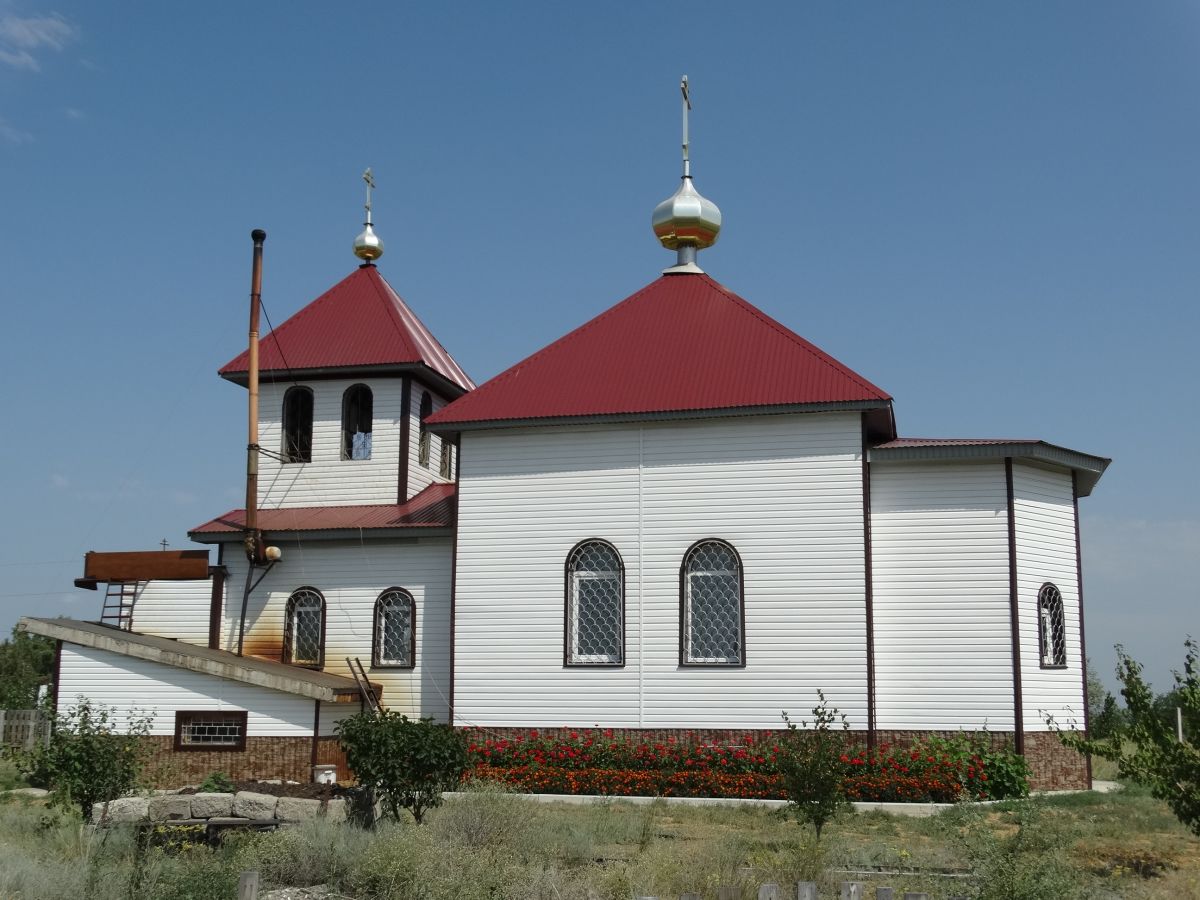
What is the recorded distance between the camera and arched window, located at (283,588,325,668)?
21.4 meters

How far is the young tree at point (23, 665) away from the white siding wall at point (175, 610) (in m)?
15.3

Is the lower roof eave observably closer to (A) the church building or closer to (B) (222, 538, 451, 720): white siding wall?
(A) the church building

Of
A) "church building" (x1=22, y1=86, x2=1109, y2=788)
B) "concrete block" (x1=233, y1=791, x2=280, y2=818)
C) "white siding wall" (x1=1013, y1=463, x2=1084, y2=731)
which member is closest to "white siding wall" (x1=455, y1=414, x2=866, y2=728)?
"church building" (x1=22, y1=86, x2=1109, y2=788)

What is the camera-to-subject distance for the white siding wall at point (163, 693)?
18.9 meters

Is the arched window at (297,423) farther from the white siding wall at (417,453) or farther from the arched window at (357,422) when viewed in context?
the white siding wall at (417,453)

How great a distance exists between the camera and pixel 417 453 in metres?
23.3

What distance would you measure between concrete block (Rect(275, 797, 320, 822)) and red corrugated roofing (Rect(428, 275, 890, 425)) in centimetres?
737

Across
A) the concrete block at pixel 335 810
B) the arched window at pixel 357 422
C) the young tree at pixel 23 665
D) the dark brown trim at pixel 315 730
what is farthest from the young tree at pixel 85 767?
the young tree at pixel 23 665

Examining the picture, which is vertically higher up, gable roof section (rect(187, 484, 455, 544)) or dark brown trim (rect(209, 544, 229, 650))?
gable roof section (rect(187, 484, 455, 544))

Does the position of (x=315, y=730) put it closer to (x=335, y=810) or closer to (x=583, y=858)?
(x=335, y=810)

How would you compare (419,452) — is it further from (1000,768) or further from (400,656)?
(1000,768)

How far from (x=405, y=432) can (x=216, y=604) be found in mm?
4317

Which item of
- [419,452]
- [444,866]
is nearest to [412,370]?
[419,452]

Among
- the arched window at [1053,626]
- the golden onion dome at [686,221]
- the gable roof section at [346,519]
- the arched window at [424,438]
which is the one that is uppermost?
the golden onion dome at [686,221]
